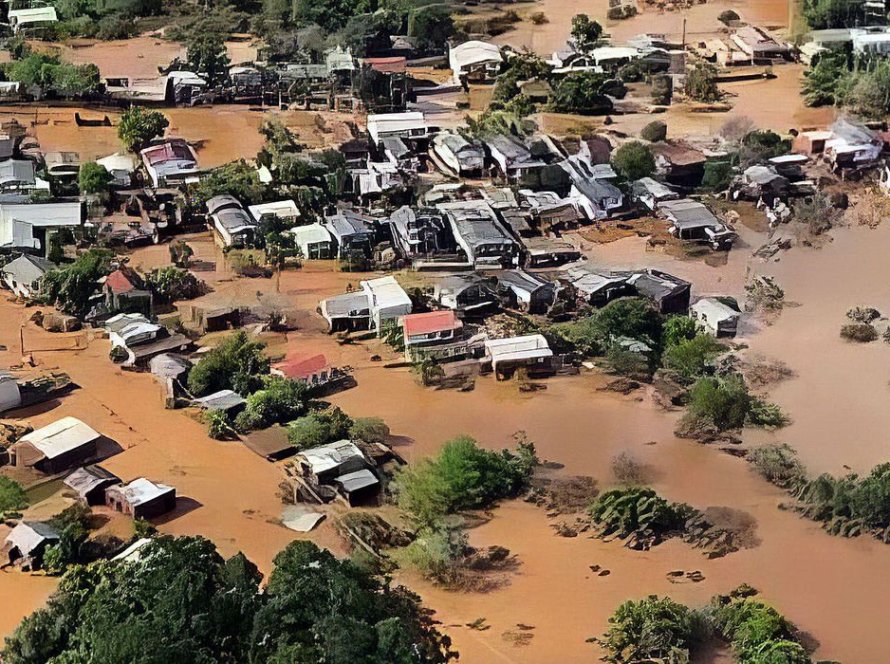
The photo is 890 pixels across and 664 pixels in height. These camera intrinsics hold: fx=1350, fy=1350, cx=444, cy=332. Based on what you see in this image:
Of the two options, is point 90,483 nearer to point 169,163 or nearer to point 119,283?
point 119,283

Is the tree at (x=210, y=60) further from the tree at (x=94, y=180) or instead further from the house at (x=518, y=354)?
the house at (x=518, y=354)

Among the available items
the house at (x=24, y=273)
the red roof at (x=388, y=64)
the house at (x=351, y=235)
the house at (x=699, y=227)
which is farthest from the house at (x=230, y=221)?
the red roof at (x=388, y=64)

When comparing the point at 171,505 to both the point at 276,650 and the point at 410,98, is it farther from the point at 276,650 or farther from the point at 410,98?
the point at 410,98

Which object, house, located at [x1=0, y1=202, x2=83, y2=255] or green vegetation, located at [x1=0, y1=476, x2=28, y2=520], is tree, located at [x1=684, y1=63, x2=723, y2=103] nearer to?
house, located at [x1=0, y1=202, x2=83, y2=255]

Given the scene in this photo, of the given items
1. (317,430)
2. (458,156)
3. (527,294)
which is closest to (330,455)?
(317,430)

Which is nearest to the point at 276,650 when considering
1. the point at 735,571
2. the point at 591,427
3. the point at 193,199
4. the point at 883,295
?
the point at 735,571

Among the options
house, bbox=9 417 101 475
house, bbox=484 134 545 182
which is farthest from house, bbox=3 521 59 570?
house, bbox=484 134 545 182

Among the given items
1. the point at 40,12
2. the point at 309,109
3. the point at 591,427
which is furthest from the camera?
the point at 40,12
